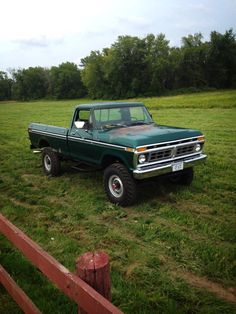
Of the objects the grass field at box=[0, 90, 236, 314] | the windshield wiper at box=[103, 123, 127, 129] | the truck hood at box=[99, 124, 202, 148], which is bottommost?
the grass field at box=[0, 90, 236, 314]

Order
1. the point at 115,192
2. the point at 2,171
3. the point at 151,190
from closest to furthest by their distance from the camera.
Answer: the point at 115,192 < the point at 151,190 < the point at 2,171

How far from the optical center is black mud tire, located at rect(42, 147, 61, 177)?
26.6ft

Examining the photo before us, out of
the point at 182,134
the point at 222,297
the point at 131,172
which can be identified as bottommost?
the point at 222,297

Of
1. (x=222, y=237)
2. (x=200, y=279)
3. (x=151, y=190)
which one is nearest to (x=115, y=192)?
(x=151, y=190)

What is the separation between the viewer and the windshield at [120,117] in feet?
22.6

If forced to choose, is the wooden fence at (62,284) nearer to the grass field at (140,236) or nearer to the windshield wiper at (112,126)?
the grass field at (140,236)

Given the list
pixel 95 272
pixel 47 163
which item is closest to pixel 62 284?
pixel 95 272

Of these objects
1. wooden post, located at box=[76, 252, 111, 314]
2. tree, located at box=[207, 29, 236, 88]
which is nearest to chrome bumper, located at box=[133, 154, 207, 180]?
wooden post, located at box=[76, 252, 111, 314]

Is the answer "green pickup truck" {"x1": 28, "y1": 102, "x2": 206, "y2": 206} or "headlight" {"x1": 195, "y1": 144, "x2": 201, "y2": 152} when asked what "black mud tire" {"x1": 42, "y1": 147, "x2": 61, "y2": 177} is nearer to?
"green pickup truck" {"x1": 28, "y1": 102, "x2": 206, "y2": 206}

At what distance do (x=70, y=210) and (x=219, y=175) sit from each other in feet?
13.1

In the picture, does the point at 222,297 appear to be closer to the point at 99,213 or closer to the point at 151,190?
the point at 99,213

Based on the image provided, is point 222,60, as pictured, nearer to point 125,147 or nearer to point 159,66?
point 159,66

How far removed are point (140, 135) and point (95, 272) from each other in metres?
4.28

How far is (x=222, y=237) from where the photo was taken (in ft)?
15.5
